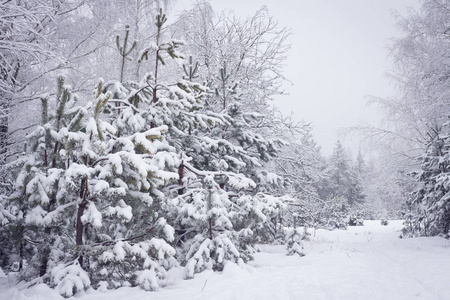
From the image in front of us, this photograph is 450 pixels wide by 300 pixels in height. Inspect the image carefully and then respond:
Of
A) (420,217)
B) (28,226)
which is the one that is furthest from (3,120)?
(420,217)

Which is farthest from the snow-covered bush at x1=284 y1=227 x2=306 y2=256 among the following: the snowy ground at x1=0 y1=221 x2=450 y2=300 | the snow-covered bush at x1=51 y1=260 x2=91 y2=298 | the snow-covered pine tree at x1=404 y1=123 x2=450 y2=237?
the snow-covered bush at x1=51 y1=260 x2=91 y2=298

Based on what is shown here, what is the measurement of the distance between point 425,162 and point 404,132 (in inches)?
134

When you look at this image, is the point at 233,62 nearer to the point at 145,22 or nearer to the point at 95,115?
the point at 145,22

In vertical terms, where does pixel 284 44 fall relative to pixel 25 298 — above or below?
above

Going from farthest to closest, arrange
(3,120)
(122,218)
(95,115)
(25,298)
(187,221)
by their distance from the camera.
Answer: (3,120) → (187,221) → (95,115) → (122,218) → (25,298)

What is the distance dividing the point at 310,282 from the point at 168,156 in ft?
8.91

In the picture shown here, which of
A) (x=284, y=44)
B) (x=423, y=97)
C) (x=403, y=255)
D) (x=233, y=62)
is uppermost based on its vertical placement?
(x=284, y=44)

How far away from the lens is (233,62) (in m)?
10.5

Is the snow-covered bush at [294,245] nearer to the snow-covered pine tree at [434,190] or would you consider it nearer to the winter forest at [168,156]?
the winter forest at [168,156]

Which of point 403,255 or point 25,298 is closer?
point 25,298

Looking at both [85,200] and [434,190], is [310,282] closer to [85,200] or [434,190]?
[85,200]

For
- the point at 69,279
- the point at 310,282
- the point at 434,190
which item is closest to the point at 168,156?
the point at 69,279

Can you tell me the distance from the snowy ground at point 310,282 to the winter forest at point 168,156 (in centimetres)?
4

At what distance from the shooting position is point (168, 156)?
418 centimetres
